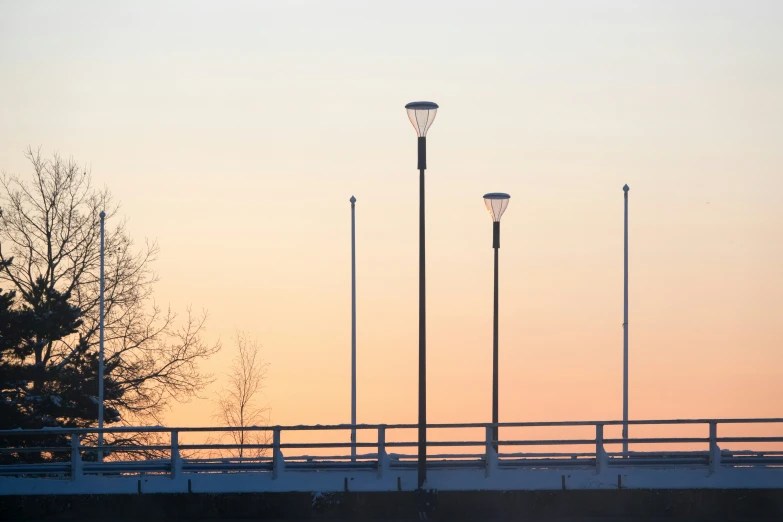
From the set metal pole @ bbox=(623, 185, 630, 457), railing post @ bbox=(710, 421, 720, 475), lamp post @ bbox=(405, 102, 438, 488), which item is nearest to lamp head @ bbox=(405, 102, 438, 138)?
lamp post @ bbox=(405, 102, 438, 488)

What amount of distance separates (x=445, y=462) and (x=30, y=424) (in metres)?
21.6

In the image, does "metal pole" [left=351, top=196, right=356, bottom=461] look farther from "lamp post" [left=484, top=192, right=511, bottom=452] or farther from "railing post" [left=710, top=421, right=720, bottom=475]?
"railing post" [left=710, top=421, right=720, bottom=475]

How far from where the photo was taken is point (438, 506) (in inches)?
1061

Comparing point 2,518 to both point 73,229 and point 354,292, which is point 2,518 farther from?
point 73,229

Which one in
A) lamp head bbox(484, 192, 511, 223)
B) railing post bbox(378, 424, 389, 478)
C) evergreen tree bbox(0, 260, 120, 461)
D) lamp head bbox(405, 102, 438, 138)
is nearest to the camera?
lamp head bbox(405, 102, 438, 138)

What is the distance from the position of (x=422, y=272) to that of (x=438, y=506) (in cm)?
465

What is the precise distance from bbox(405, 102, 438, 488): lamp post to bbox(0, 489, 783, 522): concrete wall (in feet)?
4.59

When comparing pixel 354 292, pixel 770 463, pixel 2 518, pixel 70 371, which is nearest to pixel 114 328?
pixel 70 371

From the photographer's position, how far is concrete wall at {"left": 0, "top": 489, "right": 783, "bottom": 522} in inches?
1061

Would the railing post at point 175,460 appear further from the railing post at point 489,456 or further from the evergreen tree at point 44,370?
the evergreen tree at point 44,370

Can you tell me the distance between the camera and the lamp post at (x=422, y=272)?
1029 inches

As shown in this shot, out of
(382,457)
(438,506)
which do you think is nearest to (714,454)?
(438,506)

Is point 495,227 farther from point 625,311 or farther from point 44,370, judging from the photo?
point 44,370

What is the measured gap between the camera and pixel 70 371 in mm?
48281
